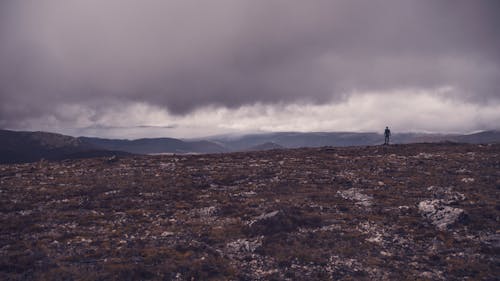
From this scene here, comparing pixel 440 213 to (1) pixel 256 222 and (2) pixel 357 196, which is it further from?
(1) pixel 256 222

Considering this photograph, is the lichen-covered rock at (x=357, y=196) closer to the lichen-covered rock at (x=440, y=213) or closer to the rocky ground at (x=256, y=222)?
the rocky ground at (x=256, y=222)

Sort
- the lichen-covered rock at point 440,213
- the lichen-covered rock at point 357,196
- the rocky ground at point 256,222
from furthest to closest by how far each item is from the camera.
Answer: the lichen-covered rock at point 357,196 < the lichen-covered rock at point 440,213 < the rocky ground at point 256,222

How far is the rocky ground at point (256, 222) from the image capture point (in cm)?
2227

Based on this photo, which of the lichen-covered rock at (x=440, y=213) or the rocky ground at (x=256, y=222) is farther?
the lichen-covered rock at (x=440, y=213)

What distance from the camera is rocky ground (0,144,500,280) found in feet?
73.0

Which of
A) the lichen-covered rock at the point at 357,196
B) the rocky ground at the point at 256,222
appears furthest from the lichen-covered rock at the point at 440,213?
the lichen-covered rock at the point at 357,196

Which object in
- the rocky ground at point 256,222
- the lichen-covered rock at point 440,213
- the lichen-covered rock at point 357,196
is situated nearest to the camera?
the rocky ground at point 256,222

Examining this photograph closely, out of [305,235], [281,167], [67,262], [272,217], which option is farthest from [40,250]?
[281,167]

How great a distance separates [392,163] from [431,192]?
1630 cm

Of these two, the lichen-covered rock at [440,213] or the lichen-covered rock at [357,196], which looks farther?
the lichen-covered rock at [357,196]

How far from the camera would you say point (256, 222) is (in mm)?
29156

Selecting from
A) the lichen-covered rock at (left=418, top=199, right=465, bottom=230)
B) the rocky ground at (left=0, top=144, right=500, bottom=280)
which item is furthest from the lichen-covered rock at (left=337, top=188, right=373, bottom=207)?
the lichen-covered rock at (left=418, top=199, right=465, bottom=230)

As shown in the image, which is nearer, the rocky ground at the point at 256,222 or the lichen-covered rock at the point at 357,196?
the rocky ground at the point at 256,222

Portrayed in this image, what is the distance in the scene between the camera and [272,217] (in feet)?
96.9
